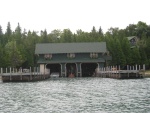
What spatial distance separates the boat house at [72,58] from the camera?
86.7 meters

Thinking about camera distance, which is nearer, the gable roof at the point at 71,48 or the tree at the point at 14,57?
the gable roof at the point at 71,48

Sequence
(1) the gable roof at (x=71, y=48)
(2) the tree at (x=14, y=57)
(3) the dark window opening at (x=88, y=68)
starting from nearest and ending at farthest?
1. (1) the gable roof at (x=71, y=48)
2. (2) the tree at (x=14, y=57)
3. (3) the dark window opening at (x=88, y=68)

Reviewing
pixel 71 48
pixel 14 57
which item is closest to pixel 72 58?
pixel 71 48

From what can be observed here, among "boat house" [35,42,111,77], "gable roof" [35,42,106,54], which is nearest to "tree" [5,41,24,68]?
"gable roof" [35,42,106,54]

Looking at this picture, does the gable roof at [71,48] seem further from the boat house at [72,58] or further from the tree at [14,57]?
the tree at [14,57]

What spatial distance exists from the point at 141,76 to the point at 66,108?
45.9 metres

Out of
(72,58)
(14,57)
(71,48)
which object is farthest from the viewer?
(14,57)

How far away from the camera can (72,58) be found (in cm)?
8831

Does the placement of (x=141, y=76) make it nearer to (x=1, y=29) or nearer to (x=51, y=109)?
(x=51, y=109)

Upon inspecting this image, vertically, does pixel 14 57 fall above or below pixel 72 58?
above

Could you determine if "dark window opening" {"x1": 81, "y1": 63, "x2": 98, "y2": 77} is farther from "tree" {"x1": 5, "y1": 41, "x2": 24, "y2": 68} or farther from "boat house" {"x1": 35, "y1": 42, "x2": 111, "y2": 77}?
"tree" {"x1": 5, "y1": 41, "x2": 24, "y2": 68}

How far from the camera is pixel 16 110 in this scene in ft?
85.0

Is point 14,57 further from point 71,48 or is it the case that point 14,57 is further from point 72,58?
point 72,58

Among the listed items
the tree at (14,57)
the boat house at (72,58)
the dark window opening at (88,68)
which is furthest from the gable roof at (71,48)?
the tree at (14,57)
